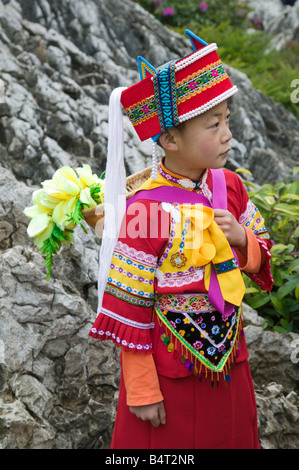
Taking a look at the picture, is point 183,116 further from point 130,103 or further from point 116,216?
point 116,216

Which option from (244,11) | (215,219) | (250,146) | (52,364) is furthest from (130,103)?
(244,11)

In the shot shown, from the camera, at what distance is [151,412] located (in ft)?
7.20

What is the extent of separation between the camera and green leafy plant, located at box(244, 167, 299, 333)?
12.5 feet

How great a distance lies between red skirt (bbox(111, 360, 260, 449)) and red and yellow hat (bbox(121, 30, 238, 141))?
3.74 feet

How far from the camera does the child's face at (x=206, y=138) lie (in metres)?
2.10

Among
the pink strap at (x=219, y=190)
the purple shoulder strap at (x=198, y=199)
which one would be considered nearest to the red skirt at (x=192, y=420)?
the purple shoulder strap at (x=198, y=199)

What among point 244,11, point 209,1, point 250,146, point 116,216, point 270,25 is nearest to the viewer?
point 116,216

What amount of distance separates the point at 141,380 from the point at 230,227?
75 centimetres

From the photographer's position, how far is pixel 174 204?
2207 millimetres

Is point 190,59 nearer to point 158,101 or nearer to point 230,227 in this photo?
point 158,101

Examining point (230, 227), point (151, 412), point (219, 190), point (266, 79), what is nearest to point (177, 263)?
point (230, 227)

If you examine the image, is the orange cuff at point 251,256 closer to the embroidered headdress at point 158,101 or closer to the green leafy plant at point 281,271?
the embroidered headdress at point 158,101

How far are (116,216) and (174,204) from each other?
10.1 inches

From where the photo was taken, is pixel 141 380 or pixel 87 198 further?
pixel 87 198
